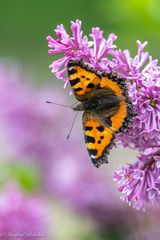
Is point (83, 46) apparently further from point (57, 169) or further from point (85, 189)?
point (57, 169)

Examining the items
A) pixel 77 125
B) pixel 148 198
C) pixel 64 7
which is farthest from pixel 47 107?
pixel 64 7

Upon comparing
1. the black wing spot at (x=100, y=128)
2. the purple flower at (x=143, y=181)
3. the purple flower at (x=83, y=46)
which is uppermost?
the purple flower at (x=83, y=46)

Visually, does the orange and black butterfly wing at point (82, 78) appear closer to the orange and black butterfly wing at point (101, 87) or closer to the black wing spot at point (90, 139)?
the orange and black butterfly wing at point (101, 87)

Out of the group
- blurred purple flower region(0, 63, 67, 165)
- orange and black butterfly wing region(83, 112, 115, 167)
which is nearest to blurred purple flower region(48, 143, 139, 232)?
blurred purple flower region(0, 63, 67, 165)

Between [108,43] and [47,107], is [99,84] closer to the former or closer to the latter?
[108,43]

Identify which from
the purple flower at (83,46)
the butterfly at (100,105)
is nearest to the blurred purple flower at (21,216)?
the butterfly at (100,105)

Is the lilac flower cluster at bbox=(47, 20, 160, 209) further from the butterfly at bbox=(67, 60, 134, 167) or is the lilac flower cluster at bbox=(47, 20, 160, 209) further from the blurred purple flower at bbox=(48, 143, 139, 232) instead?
the blurred purple flower at bbox=(48, 143, 139, 232)

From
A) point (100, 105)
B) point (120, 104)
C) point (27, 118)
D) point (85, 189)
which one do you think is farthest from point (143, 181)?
point (27, 118)
